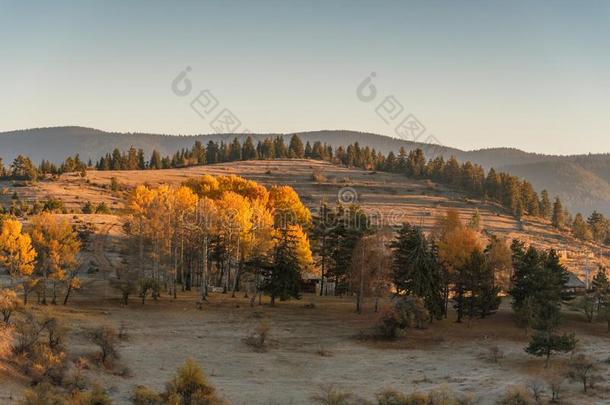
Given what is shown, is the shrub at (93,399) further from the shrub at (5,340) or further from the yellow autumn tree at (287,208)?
the yellow autumn tree at (287,208)

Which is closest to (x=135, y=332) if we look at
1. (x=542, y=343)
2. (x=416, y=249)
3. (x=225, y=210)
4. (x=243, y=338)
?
(x=243, y=338)

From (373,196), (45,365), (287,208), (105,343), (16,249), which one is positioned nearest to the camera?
(45,365)

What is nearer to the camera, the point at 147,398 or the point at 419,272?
the point at 147,398

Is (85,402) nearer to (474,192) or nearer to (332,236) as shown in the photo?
(332,236)

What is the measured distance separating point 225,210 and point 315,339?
73.2 feet

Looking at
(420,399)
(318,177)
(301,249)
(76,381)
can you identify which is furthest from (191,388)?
(318,177)

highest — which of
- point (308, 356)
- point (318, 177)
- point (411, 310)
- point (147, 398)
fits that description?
point (318, 177)

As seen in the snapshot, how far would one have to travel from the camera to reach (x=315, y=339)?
5131cm

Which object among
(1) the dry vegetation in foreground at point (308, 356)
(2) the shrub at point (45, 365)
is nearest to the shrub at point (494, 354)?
(1) the dry vegetation in foreground at point (308, 356)

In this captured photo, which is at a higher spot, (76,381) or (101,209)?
(101,209)

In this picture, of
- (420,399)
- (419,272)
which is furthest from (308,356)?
(420,399)

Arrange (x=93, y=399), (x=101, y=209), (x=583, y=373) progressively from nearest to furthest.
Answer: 1. (x=93, y=399)
2. (x=583, y=373)
3. (x=101, y=209)

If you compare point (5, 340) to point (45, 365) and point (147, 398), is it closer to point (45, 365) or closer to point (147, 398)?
point (45, 365)

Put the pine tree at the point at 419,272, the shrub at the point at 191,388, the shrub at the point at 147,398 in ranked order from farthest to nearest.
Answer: the pine tree at the point at 419,272, the shrub at the point at 147,398, the shrub at the point at 191,388
